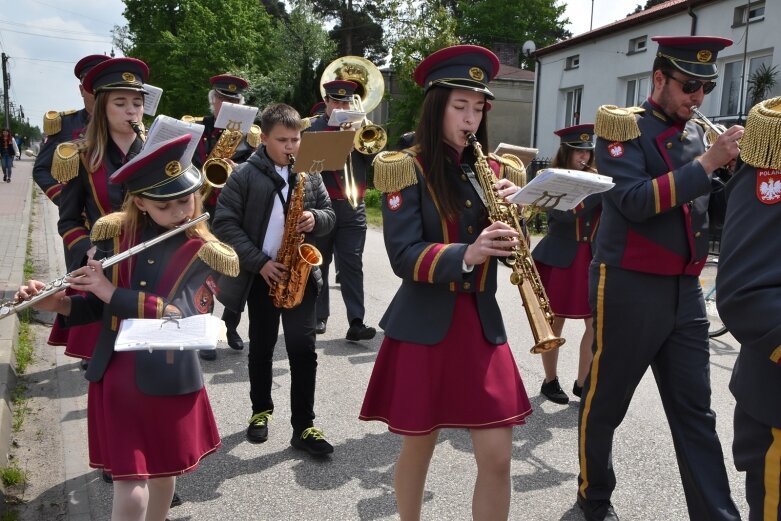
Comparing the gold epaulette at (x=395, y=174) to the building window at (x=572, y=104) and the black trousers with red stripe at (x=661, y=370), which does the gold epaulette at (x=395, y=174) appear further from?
the building window at (x=572, y=104)

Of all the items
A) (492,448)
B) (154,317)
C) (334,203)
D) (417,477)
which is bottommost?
(417,477)

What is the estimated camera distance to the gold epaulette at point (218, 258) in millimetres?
2746

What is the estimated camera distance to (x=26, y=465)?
4.04 m

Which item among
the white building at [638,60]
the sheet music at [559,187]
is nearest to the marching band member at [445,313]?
the sheet music at [559,187]

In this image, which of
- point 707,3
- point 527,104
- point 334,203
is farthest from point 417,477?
point 527,104

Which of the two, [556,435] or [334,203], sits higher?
[334,203]

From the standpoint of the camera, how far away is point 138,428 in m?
2.72

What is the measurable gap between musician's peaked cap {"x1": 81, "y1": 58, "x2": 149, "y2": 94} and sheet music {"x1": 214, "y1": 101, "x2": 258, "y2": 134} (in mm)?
2045

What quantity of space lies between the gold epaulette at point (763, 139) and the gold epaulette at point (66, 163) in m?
3.31

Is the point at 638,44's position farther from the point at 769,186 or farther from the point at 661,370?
the point at 769,186

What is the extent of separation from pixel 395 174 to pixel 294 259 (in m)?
1.60

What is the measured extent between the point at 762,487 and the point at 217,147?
17.1ft

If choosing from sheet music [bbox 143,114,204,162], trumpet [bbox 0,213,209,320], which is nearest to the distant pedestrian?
sheet music [bbox 143,114,204,162]

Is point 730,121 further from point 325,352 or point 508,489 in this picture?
point 508,489
